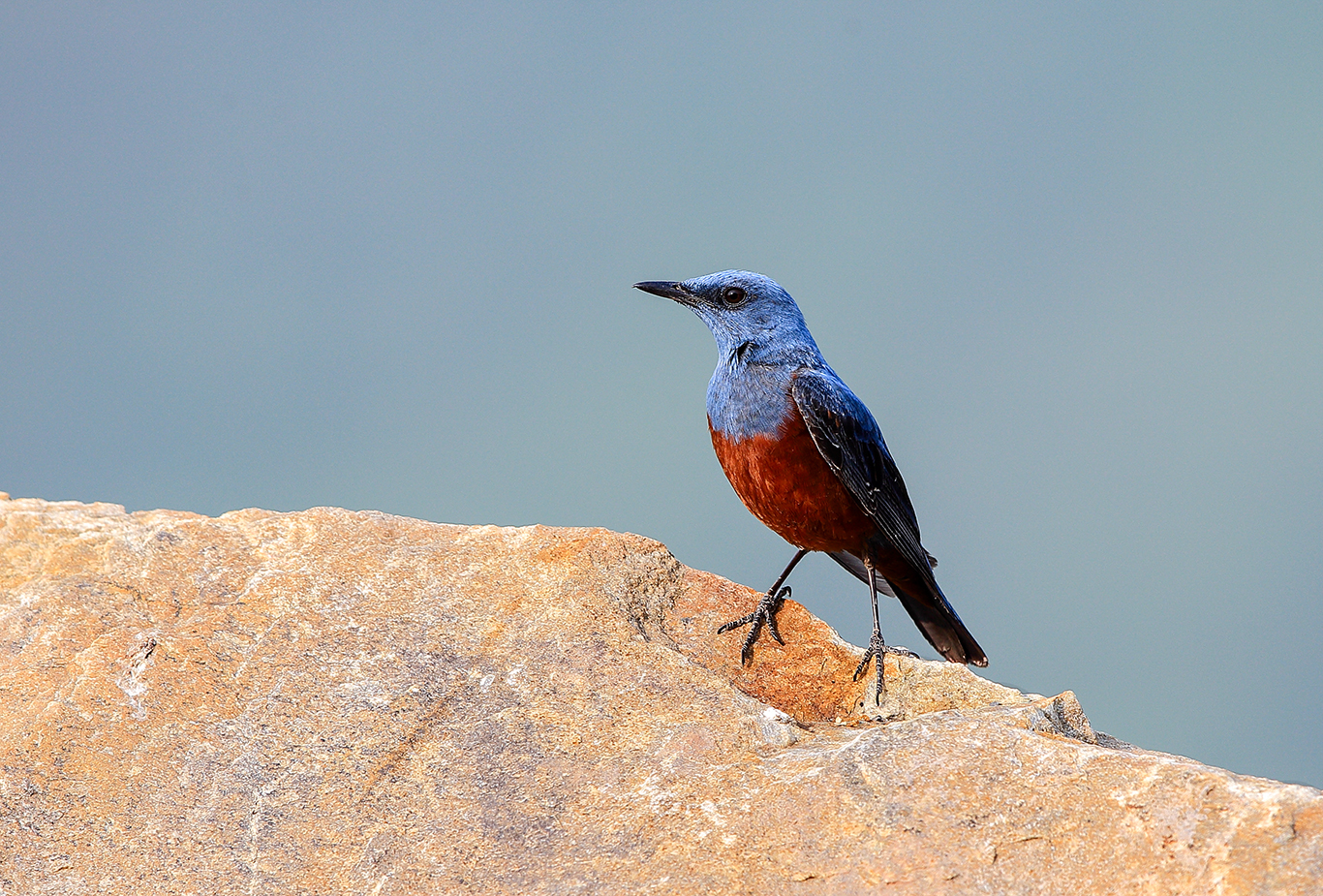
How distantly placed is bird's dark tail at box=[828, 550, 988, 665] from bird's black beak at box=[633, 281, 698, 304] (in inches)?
64.7

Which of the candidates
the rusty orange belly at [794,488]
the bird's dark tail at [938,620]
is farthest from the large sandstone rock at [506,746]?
the bird's dark tail at [938,620]

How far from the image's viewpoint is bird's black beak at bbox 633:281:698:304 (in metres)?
6.36

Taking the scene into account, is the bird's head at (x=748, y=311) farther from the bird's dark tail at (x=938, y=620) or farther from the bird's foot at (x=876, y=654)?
the bird's foot at (x=876, y=654)

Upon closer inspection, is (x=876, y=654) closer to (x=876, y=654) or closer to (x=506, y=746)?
(x=876, y=654)

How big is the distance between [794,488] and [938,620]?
1.28 metres

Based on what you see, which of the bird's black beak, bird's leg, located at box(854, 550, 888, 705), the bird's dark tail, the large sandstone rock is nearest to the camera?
the large sandstone rock

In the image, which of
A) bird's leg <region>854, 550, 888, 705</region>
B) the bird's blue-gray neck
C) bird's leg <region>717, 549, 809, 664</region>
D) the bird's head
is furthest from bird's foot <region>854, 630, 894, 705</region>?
the bird's head

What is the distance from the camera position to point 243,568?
6.01 metres

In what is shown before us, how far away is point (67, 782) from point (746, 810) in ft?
9.29

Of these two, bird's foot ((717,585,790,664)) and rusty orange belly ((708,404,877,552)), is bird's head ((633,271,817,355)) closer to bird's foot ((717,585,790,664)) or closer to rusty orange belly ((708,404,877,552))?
rusty orange belly ((708,404,877,552))

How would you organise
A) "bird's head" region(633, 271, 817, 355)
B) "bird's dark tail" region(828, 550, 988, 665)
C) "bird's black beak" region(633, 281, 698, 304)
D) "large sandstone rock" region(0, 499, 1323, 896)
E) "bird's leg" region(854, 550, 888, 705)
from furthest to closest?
"bird's black beak" region(633, 281, 698, 304) → "bird's dark tail" region(828, 550, 988, 665) → "bird's head" region(633, 271, 817, 355) → "bird's leg" region(854, 550, 888, 705) → "large sandstone rock" region(0, 499, 1323, 896)

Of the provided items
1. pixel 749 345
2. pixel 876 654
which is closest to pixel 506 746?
pixel 876 654

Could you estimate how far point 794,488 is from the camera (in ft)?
19.2

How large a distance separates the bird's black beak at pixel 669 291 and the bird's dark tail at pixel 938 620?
1642 millimetres
